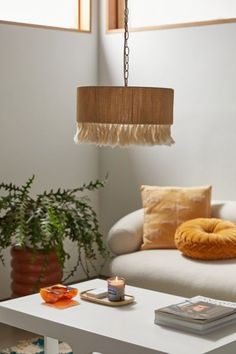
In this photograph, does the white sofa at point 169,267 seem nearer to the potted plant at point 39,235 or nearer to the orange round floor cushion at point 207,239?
the orange round floor cushion at point 207,239

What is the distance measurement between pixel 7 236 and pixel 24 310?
1189 mm

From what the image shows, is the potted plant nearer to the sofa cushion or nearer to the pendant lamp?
the sofa cushion

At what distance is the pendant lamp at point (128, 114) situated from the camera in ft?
11.7

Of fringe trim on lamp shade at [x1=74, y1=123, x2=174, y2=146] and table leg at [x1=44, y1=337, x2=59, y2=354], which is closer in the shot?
fringe trim on lamp shade at [x1=74, y1=123, x2=174, y2=146]

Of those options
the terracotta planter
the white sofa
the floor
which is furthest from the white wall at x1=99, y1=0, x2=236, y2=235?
the floor

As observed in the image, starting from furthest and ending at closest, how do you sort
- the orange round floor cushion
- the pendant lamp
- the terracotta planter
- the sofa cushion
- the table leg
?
the terracotta planter
the orange round floor cushion
the sofa cushion
the table leg
the pendant lamp

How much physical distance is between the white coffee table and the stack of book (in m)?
0.03

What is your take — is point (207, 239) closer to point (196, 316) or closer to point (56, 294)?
point (56, 294)

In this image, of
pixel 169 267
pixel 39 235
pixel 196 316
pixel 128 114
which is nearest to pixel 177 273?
pixel 169 267

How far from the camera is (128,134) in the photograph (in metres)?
3.57

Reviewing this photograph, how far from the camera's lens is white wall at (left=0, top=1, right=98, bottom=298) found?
5500 mm

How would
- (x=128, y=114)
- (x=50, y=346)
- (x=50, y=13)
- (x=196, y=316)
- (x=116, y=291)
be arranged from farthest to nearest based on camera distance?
(x=50, y=13) → (x=50, y=346) → (x=116, y=291) → (x=128, y=114) → (x=196, y=316)

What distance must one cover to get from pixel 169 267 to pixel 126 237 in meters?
0.52

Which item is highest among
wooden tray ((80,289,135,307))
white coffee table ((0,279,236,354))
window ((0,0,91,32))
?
window ((0,0,91,32))
